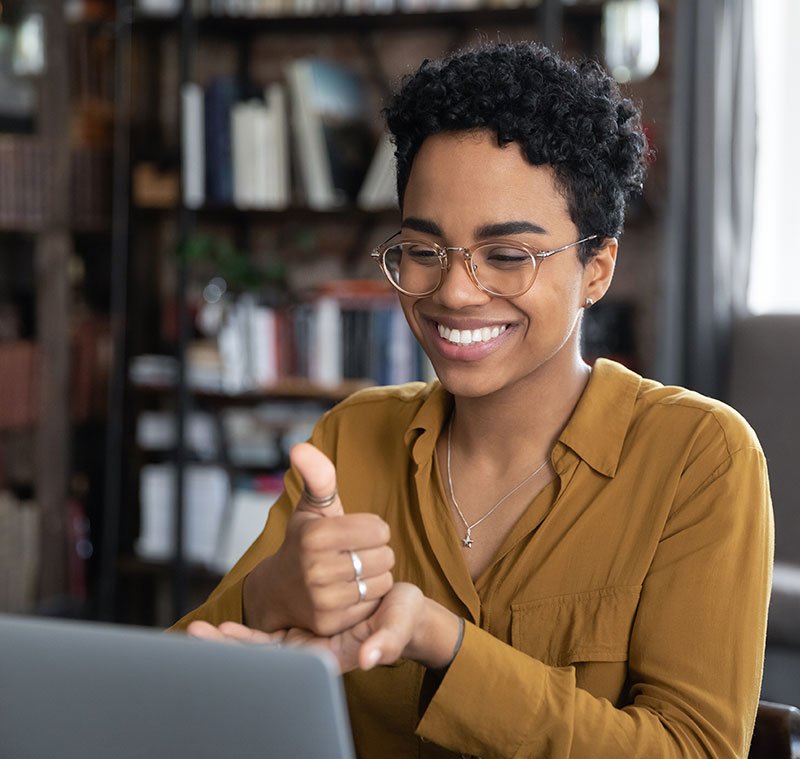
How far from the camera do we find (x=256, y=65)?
3814mm

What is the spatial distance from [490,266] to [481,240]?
30 millimetres

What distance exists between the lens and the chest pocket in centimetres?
119

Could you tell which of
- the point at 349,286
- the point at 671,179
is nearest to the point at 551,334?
the point at 671,179

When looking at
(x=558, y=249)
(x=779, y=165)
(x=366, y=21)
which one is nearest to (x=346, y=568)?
(x=558, y=249)

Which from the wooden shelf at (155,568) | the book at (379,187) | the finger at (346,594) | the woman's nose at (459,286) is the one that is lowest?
the wooden shelf at (155,568)

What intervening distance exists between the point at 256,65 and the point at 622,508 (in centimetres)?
294

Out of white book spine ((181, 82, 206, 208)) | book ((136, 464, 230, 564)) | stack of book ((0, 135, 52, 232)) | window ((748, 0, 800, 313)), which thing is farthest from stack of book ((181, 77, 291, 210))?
window ((748, 0, 800, 313))

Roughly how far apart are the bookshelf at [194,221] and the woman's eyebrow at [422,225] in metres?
2.10

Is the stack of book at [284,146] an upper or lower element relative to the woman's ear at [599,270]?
upper

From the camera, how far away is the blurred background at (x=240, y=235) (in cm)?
310

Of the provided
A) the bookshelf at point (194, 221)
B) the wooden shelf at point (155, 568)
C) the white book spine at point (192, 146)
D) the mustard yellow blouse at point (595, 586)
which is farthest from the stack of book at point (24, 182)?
the mustard yellow blouse at point (595, 586)

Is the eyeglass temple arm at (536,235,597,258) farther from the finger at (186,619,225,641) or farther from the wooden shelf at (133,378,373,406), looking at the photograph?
the wooden shelf at (133,378,373,406)

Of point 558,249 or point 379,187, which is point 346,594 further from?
point 379,187

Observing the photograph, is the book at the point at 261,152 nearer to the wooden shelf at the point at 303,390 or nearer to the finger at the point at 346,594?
the wooden shelf at the point at 303,390
